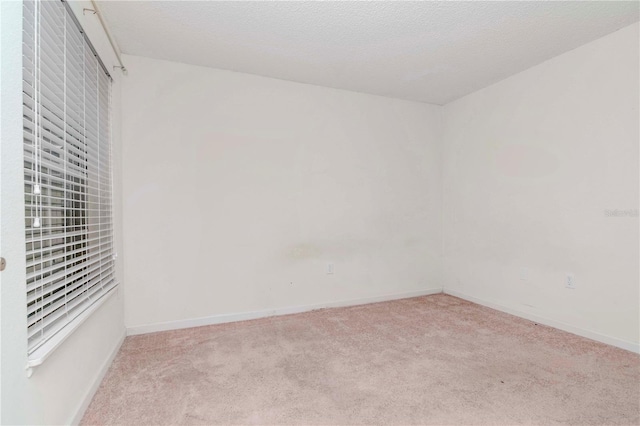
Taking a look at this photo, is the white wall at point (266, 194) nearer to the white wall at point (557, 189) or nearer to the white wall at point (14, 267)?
the white wall at point (557, 189)

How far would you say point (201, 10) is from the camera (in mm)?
A: 2213

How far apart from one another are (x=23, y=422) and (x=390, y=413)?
5.36 ft

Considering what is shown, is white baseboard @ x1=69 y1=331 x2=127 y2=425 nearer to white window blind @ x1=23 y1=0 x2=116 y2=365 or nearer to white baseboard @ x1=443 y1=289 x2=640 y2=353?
white window blind @ x1=23 y1=0 x2=116 y2=365

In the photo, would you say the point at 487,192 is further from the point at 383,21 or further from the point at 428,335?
the point at 383,21

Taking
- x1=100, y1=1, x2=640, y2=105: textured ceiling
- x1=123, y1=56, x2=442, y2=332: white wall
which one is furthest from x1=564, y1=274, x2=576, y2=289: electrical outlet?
x1=100, y1=1, x2=640, y2=105: textured ceiling

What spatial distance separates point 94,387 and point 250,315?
1.49 metres

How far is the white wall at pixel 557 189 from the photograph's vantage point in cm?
253

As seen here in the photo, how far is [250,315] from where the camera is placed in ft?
10.7

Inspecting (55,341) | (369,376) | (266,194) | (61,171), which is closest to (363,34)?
(266,194)

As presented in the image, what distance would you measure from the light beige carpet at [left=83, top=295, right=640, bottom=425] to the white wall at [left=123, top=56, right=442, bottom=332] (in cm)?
49

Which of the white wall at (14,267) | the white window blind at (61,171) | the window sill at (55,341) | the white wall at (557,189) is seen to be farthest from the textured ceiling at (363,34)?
the window sill at (55,341)

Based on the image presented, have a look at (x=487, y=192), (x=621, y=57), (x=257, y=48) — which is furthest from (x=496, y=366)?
(x=257, y=48)

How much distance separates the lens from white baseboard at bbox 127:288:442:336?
2.90 m

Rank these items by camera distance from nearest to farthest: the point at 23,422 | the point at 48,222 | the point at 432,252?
the point at 23,422 < the point at 48,222 < the point at 432,252
